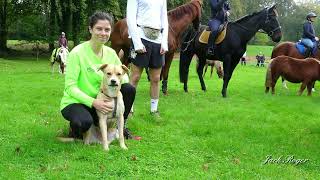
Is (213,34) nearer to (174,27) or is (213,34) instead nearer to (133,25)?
(174,27)

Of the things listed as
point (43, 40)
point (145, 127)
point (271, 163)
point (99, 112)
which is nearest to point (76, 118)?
point (99, 112)

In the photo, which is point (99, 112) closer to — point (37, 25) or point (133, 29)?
point (133, 29)

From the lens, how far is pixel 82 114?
5.86 metres

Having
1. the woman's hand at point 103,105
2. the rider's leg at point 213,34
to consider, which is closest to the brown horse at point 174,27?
the rider's leg at point 213,34

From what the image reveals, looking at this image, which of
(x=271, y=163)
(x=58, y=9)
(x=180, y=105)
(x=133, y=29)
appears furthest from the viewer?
(x=58, y=9)

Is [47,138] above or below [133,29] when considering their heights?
below

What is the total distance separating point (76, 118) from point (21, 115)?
3.12 meters

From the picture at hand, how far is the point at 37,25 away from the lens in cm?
3784

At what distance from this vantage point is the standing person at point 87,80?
587 centimetres

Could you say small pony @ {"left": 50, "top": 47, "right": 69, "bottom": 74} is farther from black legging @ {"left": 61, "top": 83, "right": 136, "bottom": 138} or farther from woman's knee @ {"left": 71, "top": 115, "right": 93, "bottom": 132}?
woman's knee @ {"left": 71, "top": 115, "right": 93, "bottom": 132}

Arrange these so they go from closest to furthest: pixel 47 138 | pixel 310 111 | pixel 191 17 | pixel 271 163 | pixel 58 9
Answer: pixel 271 163, pixel 47 138, pixel 310 111, pixel 191 17, pixel 58 9

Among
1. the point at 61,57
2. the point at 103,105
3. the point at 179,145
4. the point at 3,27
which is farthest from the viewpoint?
the point at 3,27

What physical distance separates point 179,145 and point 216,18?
706 cm

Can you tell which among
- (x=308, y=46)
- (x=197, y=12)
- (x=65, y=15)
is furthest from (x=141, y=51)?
(x=65, y=15)
